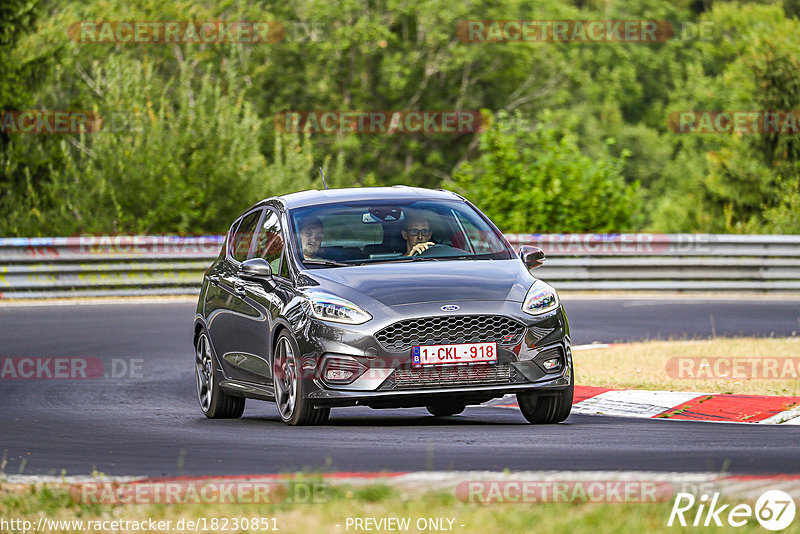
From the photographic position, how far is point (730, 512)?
19.1 feet

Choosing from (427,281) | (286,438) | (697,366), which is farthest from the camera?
(697,366)

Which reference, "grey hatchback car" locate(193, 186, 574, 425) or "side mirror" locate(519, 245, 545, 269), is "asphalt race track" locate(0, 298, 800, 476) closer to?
"grey hatchback car" locate(193, 186, 574, 425)

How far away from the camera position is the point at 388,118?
52438 mm

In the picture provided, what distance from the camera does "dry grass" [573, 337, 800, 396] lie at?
12273 millimetres

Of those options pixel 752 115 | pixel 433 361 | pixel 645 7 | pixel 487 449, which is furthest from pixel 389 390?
pixel 645 7

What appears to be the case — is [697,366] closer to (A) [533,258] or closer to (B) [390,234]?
(A) [533,258]

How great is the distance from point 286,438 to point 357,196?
2.52 m

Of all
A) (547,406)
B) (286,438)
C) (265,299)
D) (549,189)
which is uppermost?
(265,299)

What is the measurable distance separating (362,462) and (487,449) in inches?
35.8

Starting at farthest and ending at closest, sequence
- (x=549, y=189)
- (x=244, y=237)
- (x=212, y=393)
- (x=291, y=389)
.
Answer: (x=549, y=189), (x=244, y=237), (x=212, y=393), (x=291, y=389)

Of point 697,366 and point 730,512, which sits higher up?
point 730,512

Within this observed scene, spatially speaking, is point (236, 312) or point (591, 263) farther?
point (591, 263)

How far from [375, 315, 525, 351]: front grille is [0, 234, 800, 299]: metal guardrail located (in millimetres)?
15125

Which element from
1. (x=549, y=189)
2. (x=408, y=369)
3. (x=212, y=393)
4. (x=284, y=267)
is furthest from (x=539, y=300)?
(x=549, y=189)
